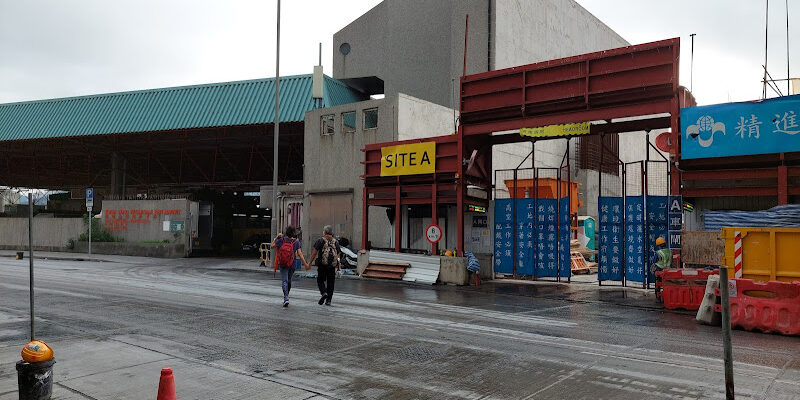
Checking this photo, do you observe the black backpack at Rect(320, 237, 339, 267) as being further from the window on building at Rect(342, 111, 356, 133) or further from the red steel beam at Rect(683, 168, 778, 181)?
the window on building at Rect(342, 111, 356, 133)

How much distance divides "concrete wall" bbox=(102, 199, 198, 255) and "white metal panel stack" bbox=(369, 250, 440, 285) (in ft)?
58.6

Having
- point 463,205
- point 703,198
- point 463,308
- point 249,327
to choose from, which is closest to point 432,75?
point 463,205

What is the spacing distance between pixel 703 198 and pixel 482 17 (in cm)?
1856

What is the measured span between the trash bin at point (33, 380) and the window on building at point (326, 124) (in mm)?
22087

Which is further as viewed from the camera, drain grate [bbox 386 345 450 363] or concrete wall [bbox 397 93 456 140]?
concrete wall [bbox 397 93 456 140]

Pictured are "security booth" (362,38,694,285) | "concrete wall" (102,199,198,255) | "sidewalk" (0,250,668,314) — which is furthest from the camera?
"concrete wall" (102,199,198,255)

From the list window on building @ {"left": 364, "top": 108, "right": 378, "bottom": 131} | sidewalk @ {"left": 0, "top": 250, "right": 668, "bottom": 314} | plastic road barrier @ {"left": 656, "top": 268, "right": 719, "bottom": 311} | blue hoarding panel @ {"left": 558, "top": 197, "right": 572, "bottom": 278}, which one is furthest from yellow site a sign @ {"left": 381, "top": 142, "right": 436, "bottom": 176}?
plastic road barrier @ {"left": 656, "top": 268, "right": 719, "bottom": 311}

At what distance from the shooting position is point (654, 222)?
17.1 meters

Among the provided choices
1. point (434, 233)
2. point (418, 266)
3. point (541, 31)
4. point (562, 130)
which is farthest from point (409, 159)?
point (541, 31)

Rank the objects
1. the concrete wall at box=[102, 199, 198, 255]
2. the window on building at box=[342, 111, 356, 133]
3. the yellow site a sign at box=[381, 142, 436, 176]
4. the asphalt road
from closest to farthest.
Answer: the asphalt road < the yellow site a sign at box=[381, 142, 436, 176] < the window on building at box=[342, 111, 356, 133] < the concrete wall at box=[102, 199, 198, 255]

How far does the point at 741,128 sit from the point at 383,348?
1182cm

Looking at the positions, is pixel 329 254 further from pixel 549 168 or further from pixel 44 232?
pixel 44 232

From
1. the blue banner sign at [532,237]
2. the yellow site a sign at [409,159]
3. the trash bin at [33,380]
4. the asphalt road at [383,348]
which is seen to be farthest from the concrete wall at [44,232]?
the trash bin at [33,380]

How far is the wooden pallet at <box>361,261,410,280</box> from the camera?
66.2ft
